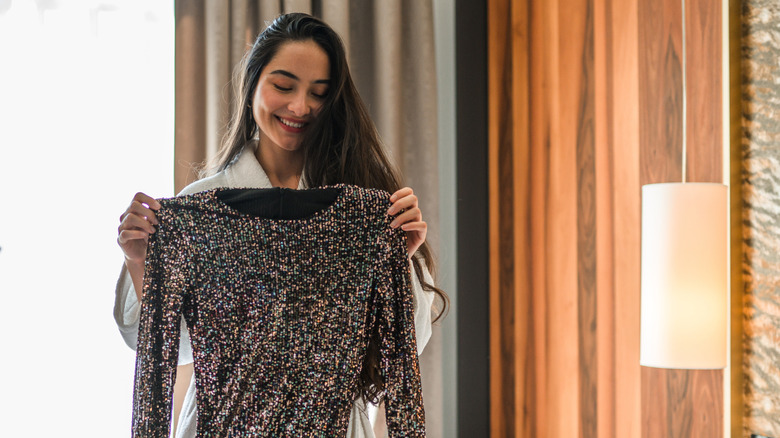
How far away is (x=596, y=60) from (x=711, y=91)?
439 mm

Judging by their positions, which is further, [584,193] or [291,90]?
[584,193]

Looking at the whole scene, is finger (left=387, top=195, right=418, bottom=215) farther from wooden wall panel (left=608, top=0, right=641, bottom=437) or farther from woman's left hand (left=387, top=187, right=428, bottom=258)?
wooden wall panel (left=608, top=0, right=641, bottom=437)

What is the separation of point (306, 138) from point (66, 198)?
3.79 ft

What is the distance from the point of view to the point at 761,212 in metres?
1.33

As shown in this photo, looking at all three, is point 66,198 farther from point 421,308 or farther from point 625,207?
point 625,207

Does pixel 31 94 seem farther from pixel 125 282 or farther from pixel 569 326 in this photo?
pixel 569 326

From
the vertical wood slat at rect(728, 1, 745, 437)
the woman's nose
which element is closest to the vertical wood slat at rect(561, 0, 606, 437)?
the vertical wood slat at rect(728, 1, 745, 437)

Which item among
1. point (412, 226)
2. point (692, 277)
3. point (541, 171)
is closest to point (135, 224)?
point (412, 226)

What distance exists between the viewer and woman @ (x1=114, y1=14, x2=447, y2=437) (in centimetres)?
130

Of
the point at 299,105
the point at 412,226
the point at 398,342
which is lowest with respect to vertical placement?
the point at 398,342

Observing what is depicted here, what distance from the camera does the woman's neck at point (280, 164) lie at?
57.4 inches

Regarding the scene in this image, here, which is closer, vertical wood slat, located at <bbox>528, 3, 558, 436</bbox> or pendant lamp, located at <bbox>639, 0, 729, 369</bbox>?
pendant lamp, located at <bbox>639, 0, 729, 369</bbox>

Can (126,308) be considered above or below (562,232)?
below

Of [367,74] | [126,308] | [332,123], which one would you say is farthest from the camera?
[367,74]
